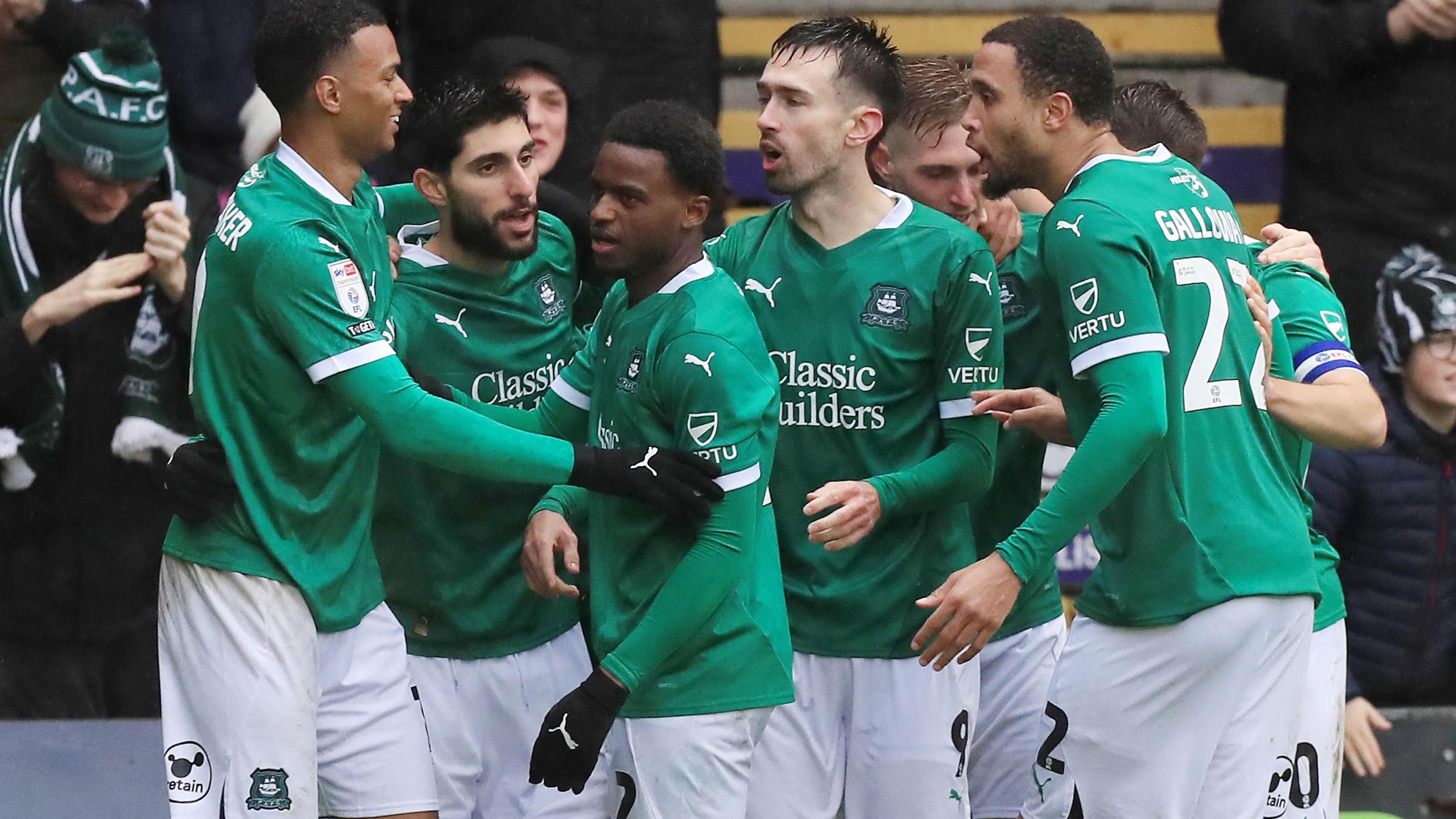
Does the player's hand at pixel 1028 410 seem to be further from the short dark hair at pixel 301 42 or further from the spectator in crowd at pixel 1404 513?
the spectator in crowd at pixel 1404 513

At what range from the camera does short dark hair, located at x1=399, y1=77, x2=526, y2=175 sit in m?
4.28

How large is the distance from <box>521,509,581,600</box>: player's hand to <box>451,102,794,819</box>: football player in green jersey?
11 mm

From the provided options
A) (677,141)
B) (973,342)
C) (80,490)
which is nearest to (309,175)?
(677,141)

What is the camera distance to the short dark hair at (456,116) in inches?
168

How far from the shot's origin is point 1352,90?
6.43 m

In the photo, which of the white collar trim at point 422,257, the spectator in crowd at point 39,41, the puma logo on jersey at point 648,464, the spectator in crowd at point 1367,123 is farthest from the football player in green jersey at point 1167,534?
the spectator in crowd at point 39,41

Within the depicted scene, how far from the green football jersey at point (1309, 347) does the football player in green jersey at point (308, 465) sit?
4.70 feet

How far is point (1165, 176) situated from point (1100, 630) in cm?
95

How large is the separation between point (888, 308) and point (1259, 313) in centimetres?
80

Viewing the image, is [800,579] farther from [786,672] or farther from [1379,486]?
[1379,486]

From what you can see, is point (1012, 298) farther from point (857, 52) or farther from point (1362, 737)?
point (1362, 737)

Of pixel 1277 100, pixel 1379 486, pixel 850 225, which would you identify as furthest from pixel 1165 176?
pixel 1277 100

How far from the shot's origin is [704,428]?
11.8 feet

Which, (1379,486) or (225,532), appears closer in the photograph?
(225,532)
